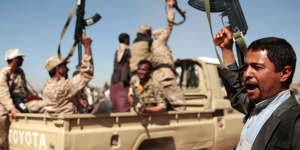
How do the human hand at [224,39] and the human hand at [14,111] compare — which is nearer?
the human hand at [224,39]

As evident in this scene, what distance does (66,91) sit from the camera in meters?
3.07

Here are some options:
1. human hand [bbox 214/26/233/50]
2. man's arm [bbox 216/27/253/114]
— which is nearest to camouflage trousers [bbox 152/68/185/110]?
man's arm [bbox 216/27/253/114]

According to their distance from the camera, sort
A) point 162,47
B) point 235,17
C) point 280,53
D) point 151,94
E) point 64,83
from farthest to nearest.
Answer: point 162,47, point 151,94, point 64,83, point 235,17, point 280,53

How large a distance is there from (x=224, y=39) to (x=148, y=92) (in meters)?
2.15

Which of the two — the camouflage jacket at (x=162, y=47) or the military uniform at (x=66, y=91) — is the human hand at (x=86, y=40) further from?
the camouflage jacket at (x=162, y=47)

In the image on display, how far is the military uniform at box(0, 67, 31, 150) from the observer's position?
3.55m

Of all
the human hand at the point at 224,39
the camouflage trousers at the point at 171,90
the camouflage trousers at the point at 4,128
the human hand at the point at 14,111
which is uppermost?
the human hand at the point at 224,39

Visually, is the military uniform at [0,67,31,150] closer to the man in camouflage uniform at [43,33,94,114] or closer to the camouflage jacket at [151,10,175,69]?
the man in camouflage uniform at [43,33,94,114]

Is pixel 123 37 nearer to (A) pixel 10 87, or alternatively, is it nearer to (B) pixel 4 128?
(A) pixel 10 87

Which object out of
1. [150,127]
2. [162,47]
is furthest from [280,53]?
[162,47]

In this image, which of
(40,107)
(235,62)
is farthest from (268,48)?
(40,107)

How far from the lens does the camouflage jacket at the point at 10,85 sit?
371cm

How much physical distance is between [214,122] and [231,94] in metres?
2.41

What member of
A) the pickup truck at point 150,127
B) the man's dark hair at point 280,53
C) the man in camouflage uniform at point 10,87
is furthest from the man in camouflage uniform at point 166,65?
the man's dark hair at point 280,53
